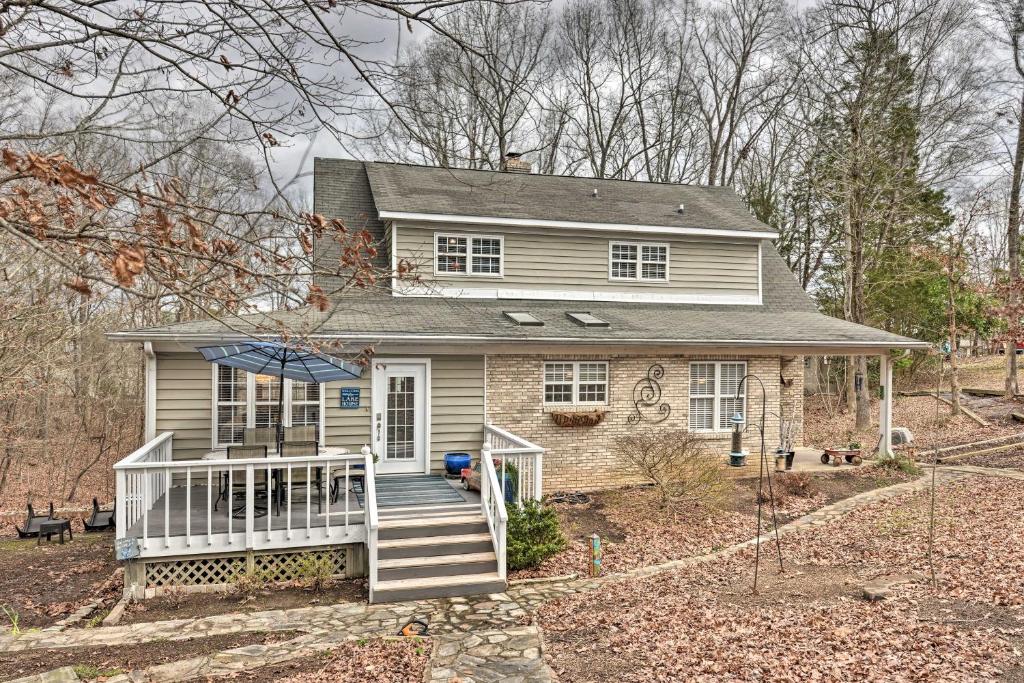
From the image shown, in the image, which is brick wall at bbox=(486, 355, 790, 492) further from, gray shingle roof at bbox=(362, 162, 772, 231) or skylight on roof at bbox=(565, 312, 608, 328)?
gray shingle roof at bbox=(362, 162, 772, 231)

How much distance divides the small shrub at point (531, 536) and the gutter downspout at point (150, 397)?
5978 mm

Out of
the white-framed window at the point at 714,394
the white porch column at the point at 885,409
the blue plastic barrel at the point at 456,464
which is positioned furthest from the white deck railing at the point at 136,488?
the white porch column at the point at 885,409

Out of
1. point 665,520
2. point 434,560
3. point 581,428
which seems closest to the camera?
point 434,560

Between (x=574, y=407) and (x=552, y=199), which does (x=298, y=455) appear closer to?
(x=574, y=407)

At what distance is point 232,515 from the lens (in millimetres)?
8852

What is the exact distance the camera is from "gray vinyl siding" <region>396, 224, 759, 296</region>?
14649 millimetres

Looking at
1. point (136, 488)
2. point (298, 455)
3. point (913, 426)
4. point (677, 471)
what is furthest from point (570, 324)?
point (913, 426)

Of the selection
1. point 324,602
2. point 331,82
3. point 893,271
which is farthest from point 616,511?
point 893,271

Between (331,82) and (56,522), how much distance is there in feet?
35.6

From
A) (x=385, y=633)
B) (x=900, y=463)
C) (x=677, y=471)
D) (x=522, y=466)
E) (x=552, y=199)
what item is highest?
(x=552, y=199)

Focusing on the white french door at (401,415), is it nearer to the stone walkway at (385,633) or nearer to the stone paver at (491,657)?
the stone walkway at (385,633)

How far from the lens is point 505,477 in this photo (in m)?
10.2

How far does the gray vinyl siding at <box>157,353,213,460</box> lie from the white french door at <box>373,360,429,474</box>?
2.73 metres

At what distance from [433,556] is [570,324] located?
6.07 m
